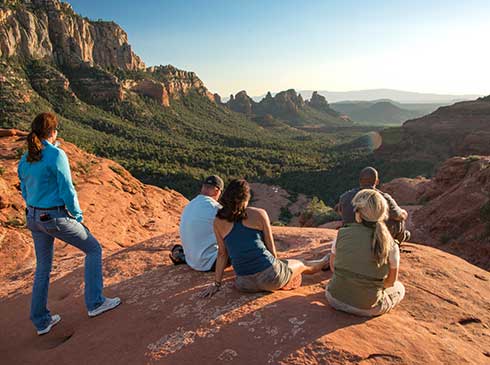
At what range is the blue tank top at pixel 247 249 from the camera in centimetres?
362

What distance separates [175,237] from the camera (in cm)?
750

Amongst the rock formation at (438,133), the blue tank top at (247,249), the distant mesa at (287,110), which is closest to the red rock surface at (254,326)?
the blue tank top at (247,249)

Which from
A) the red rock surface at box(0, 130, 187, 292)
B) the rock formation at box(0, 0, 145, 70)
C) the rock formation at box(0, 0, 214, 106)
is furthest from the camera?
the rock formation at box(0, 0, 214, 106)

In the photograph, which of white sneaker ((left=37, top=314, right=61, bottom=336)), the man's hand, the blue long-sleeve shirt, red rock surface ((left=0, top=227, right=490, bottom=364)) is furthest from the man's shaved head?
white sneaker ((left=37, top=314, right=61, bottom=336))

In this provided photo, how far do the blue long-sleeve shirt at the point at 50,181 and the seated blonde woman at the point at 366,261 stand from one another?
2720mm

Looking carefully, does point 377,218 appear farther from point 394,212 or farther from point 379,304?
point 394,212

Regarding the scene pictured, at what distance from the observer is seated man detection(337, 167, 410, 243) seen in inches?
188

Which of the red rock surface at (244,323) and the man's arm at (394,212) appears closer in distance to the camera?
the red rock surface at (244,323)

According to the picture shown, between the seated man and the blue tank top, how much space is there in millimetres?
1679

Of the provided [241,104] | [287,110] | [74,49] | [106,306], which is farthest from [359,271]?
[287,110]

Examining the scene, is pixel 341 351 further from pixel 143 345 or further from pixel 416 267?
pixel 416 267

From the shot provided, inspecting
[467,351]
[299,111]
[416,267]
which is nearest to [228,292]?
[467,351]

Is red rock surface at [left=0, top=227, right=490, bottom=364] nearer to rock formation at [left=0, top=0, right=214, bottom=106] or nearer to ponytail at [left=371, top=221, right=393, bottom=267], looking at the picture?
ponytail at [left=371, top=221, right=393, bottom=267]

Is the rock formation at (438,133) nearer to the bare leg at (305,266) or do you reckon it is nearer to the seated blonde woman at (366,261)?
the bare leg at (305,266)
